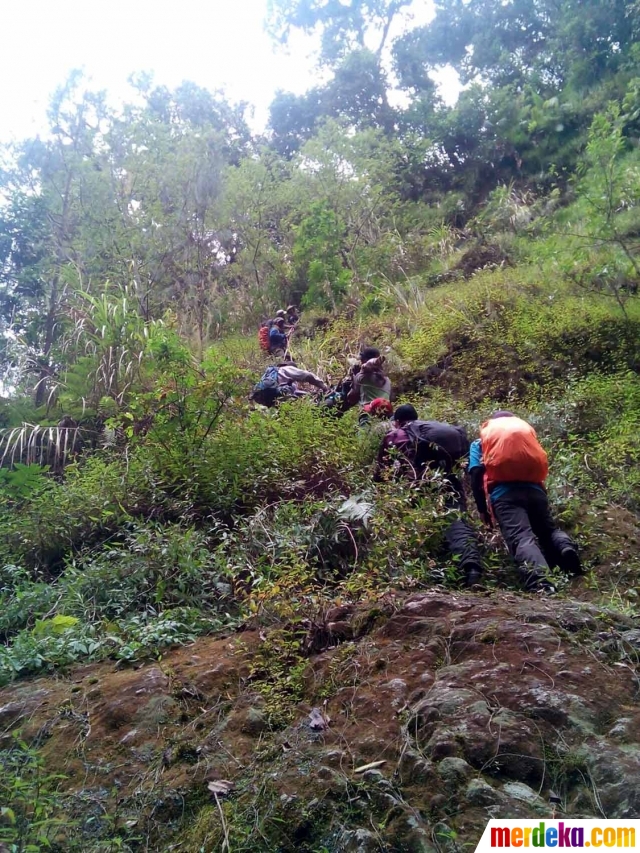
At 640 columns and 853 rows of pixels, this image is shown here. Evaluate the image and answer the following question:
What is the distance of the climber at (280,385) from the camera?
945 centimetres

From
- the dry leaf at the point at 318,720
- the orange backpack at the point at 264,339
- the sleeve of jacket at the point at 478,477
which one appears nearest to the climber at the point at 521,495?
the sleeve of jacket at the point at 478,477

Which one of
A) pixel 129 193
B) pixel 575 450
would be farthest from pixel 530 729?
pixel 129 193

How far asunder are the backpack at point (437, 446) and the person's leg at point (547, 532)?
0.88 meters

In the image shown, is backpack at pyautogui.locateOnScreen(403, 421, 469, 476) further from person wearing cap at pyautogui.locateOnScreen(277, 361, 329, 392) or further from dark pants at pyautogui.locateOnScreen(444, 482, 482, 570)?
person wearing cap at pyautogui.locateOnScreen(277, 361, 329, 392)

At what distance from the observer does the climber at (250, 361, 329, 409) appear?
945 cm

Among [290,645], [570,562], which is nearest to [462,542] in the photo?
[570,562]

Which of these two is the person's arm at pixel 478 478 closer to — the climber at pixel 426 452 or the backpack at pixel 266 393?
the climber at pixel 426 452

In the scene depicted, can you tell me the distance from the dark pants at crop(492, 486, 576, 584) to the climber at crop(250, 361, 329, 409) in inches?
162

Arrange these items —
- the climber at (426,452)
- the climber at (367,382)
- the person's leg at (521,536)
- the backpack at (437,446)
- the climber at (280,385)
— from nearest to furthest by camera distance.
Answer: the person's leg at (521,536), the climber at (426,452), the backpack at (437,446), the climber at (367,382), the climber at (280,385)

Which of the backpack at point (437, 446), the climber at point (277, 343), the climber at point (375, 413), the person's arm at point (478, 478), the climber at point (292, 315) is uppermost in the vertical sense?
the climber at point (292, 315)

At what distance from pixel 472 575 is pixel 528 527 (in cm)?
56

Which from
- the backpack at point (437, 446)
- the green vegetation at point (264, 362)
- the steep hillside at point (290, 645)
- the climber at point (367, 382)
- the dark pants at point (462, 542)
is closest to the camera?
the steep hillside at point (290, 645)

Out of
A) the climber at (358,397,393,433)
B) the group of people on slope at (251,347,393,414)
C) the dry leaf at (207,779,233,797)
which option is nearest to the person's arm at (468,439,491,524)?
the climber at (358,397,393,433)

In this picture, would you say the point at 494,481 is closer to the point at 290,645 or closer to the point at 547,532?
the point at 547,532
